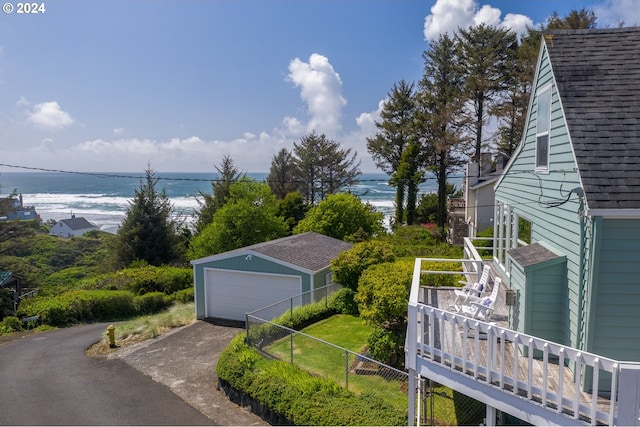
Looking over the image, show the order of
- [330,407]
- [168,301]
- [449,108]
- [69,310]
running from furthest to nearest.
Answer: [449,108] < [168,301] < [69,310] < [330,407]

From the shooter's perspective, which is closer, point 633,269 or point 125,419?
point 633,269

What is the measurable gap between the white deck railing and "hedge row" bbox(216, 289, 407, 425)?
1.74m

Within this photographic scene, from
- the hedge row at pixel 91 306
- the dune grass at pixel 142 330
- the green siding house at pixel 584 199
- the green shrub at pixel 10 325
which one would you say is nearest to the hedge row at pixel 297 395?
the green siding house at pixel 584 199

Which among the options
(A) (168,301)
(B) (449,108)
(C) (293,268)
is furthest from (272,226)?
(B) (449,108)

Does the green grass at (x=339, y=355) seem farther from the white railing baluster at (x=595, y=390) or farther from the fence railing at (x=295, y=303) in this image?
the white railing baluster at (x=595, y=390)

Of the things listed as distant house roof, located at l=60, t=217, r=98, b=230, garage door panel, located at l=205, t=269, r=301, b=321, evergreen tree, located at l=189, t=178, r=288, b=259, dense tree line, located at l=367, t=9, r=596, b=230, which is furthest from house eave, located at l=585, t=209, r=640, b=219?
distant house roof, located at l=60, t=217, r=98, b=230

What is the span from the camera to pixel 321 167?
5038 cm

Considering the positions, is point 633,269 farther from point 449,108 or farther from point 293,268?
point 449,108

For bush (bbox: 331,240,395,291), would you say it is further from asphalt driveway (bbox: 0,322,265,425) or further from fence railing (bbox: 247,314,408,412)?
asphalt driveway (bbox: 0,322,265,425)

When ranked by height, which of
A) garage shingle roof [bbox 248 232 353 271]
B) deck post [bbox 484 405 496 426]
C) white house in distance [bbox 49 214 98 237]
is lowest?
white house in distance [bbox 49 214 98 237]

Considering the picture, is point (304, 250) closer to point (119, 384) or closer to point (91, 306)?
point (119, 384)

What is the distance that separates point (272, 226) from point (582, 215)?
21.6m

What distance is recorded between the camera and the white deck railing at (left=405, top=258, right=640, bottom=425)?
4.34 meters

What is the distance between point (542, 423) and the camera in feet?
16.3
